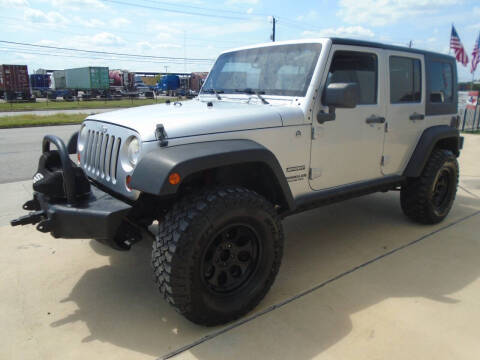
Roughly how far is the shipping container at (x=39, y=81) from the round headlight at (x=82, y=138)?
53.4 metres

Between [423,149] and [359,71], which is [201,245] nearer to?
[359,71]

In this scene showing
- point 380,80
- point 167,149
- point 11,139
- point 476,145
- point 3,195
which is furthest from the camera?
point 11,139

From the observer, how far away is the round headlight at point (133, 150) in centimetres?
247

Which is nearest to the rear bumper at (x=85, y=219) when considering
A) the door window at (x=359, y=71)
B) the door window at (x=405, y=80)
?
the door window at (x=359, y=71)

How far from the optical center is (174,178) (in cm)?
220

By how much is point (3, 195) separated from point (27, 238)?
184 centimetres

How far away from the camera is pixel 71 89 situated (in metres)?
45.8

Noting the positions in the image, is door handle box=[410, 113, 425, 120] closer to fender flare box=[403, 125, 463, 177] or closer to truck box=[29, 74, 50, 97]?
fender flare box=[403, 125, 463, 177]

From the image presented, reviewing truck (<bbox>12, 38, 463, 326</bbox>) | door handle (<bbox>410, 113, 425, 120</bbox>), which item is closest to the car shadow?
truck (<bbox>12, 38, 463, 326</bbox>)

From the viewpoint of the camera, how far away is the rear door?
3.77 metres

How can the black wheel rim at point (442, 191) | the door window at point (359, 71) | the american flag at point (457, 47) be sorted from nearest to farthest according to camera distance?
the door window at point (359, 71) → the black wheel rim at point (442, 191) → the american flag at point (457, 47)

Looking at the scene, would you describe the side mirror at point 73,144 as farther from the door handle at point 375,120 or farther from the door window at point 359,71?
the door handle at point 375,120

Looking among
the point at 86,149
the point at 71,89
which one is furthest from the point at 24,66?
the point at 86,149

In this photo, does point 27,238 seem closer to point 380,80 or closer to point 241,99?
point 241,99
